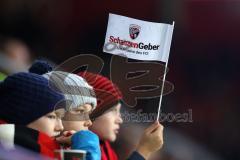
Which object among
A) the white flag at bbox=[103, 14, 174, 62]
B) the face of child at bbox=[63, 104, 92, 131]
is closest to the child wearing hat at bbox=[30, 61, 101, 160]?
the face of child at bbox=[63, 104, 92, 131]

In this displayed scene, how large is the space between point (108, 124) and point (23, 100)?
33 cm

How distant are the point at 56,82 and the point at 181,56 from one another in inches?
19.5

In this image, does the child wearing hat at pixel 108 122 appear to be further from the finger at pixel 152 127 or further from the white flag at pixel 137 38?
the white flag at pixel 137 38

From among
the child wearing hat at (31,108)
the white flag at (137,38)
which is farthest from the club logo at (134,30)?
the child wearing hat at (31,108)

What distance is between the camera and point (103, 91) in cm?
191

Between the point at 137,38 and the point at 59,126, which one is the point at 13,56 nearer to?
the point at 59,126

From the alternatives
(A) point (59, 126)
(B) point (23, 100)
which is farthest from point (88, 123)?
(B) point (23, 100)

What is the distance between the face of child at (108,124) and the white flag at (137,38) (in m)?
0.19

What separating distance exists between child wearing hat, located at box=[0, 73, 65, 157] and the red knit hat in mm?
191

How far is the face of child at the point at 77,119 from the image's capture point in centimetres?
187

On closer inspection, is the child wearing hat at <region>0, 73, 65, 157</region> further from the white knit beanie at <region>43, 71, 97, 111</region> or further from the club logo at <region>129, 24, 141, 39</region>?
the club logo at <region>129, 24, 141, 39</region>

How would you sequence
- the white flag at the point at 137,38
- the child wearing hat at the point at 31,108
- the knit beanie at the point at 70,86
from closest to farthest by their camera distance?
the child wearing hat at the point at 31,108
the knit beanie at the point at 70,86
the white flag at the point at 137,38

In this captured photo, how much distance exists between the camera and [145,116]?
6.70 feet

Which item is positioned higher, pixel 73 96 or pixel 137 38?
pixel 137 38
